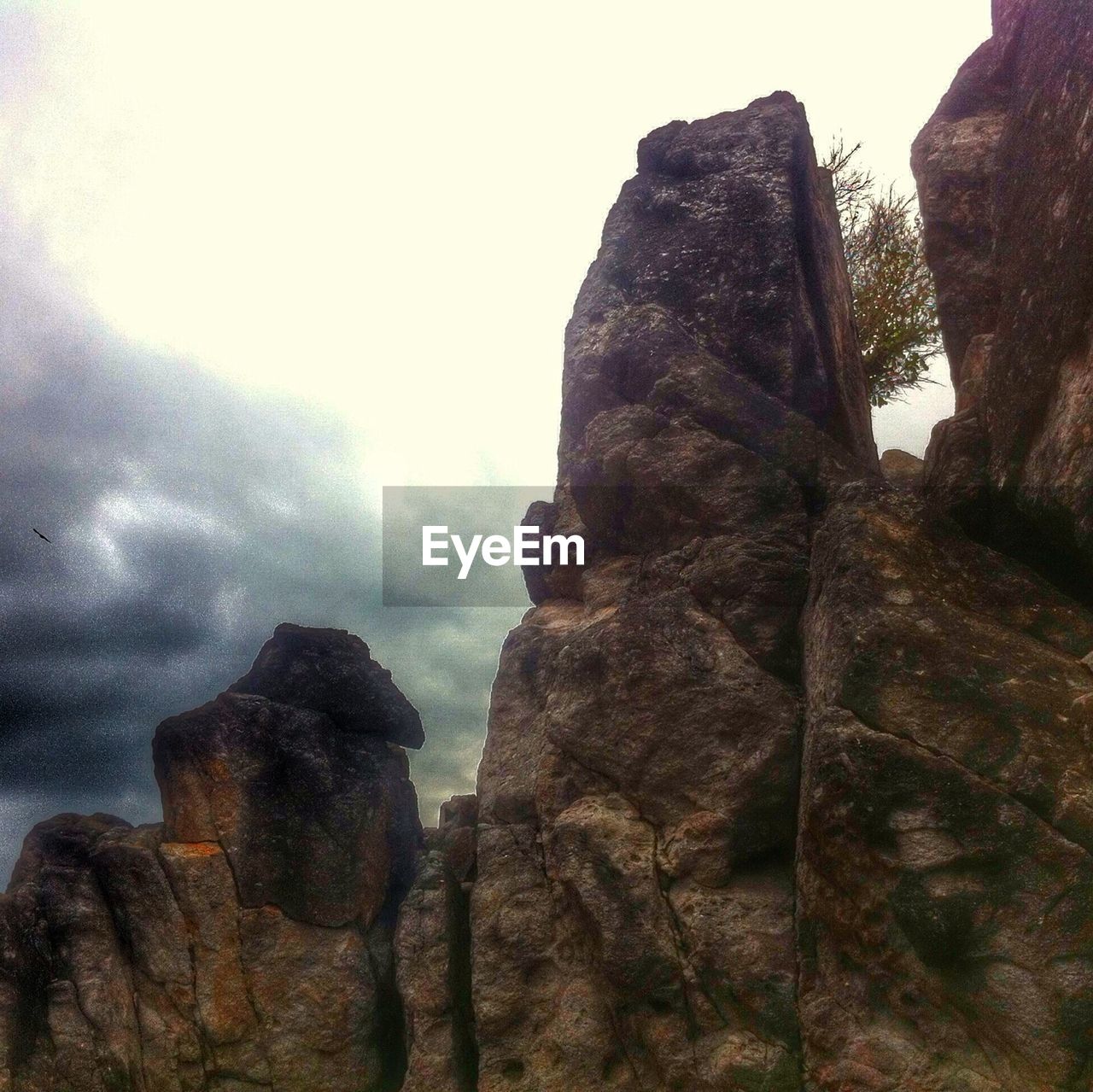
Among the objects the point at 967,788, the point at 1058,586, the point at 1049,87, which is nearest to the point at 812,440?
the point at 1058,586

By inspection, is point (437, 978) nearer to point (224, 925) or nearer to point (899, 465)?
point (224, 925)

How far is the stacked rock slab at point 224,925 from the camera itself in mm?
14898

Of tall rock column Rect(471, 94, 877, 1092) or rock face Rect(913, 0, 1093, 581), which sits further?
tall rock column Rect(471, 94, 877, 1092)

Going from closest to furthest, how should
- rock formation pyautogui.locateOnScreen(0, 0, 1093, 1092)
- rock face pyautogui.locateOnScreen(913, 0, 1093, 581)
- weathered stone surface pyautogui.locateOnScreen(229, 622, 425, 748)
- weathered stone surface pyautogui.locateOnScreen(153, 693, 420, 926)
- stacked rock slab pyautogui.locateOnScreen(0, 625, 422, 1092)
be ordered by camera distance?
rock formation pyautogui.locateOnScreen(0, 0, 1093, 1092)
rock face pyautogui.locateOnScreen(913, 0, 1093, 581)
stacked rock slab pyautogui.locateOnScreen(0, 625, 422, 1092)
weathered stone surface pyautogui.locateOnScreen(153, 693, 420, 926)
weathered stone surface pyautogui.locateOnScreen(229, 622, 425, 748)

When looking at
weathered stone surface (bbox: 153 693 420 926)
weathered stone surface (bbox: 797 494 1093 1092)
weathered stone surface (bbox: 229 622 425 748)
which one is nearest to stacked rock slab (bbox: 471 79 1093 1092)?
weathered stone surface (bbox: 797 494 1093 1092)

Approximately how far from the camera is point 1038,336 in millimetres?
11484

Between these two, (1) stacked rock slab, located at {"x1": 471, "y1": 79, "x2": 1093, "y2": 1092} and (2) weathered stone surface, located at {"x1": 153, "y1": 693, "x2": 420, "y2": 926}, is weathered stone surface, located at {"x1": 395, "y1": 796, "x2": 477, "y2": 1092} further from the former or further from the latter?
(2) weathered stone surface, located at {"x1": 153, "y1": 693, "x2": 420, "y2": 926}

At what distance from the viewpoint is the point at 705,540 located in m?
14.8

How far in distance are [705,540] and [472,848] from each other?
296 inches

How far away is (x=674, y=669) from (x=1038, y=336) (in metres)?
6.83

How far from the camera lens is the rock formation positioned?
10172 millimetres

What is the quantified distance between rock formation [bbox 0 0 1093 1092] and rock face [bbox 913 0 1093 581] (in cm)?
7

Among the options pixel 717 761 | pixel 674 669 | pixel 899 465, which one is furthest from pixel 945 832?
pixel 899 465

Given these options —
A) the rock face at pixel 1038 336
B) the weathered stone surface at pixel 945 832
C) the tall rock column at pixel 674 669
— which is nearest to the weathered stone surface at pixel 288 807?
the tall rock column at pixel 674 669
